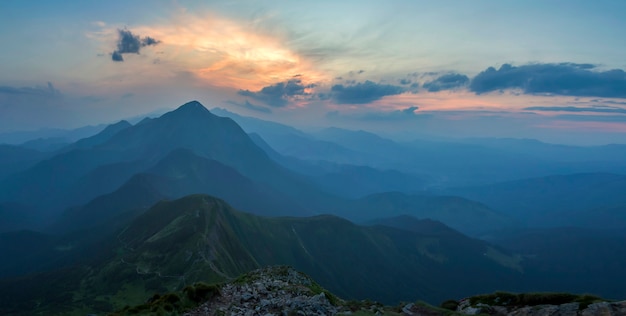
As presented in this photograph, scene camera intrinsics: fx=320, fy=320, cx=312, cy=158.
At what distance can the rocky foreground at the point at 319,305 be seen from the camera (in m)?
22.1

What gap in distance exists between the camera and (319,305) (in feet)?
91.7

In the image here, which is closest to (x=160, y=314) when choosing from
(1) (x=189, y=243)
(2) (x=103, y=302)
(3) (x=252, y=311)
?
(3) (x=252, y=311)

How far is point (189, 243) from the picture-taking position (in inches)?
6122

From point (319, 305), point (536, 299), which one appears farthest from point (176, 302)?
point (536, 299)

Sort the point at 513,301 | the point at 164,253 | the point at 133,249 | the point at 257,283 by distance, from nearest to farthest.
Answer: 1. the point at 513,301
2. the point at 257,283
3. the point at 164,253
4. the point at 133,249

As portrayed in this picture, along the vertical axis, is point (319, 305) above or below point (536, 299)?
below

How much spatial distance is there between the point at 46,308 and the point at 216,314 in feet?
446

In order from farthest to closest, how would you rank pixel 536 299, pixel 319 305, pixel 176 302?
pixel 176 302 → pixel 319 305 → pixel 536 299

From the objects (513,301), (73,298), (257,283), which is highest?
(513,301)

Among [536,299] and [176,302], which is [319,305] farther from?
[536,299]

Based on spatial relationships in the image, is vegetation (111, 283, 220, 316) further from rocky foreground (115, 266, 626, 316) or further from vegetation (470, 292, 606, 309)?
vegetation (470, 292, 606, 309)

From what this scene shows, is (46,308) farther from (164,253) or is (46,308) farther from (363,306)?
(363,306)

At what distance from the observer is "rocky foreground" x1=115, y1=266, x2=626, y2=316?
870 inches

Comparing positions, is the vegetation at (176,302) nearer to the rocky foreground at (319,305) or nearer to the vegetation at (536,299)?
the rocky foreground at (319,305)
